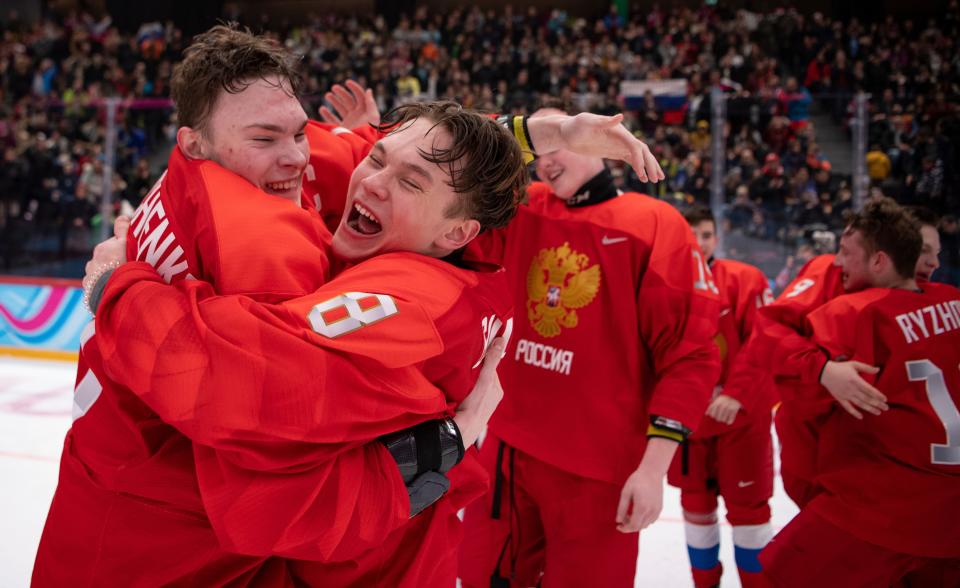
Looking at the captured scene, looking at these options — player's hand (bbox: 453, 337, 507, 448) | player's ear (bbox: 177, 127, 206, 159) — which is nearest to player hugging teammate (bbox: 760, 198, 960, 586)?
player's hand (bbox: 453, 337, 507, 448)

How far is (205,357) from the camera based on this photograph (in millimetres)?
1073

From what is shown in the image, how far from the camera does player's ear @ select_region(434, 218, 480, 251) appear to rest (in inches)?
58.2

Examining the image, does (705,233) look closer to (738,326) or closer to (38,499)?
(738,326)

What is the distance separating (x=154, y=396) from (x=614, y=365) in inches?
54.8

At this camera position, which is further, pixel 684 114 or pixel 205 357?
pixel 684 114

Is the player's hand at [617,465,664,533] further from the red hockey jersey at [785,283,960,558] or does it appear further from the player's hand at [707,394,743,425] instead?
Result: the player's hand at [707,394,743,425]

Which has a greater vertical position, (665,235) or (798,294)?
(665,235)

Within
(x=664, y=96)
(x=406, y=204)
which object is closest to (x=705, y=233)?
(x=406, y=204)

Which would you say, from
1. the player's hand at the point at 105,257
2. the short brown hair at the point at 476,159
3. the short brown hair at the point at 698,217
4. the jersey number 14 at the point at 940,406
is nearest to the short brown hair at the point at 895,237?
the jersey number 14 at the point at 940,406

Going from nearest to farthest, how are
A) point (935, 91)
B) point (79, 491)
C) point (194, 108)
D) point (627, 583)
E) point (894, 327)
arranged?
point (79, 491), point (194, 108), point (627, 583), point (894, 327), point (935, 91)

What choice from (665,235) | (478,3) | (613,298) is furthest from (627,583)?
(478,3)

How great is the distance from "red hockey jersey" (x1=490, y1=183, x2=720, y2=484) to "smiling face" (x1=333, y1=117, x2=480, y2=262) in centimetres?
82

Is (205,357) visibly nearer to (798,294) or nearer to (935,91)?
(798,294)

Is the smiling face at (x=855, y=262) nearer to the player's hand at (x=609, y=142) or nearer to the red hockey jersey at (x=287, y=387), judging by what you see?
the player's hand at (x=609, y=142)
